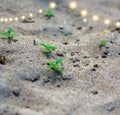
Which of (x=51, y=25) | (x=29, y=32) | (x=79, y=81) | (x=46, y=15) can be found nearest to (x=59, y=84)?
(x=79, y=81)

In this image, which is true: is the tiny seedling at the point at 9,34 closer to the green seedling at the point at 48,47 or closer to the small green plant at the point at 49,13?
the green seedling at the point at 48,47

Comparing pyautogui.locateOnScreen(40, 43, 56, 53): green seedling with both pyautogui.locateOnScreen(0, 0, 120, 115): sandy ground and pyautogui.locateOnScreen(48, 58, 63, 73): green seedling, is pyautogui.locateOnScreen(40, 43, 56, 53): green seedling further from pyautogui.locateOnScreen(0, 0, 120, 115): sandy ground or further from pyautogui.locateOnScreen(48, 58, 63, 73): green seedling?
pyautogui.locateOnScreen(48, 58, 63, 73): green seedling

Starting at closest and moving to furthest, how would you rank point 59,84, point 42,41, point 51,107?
1. point 51,107
2. point 59,84
3. point 42,41

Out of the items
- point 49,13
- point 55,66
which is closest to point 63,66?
point 55,66

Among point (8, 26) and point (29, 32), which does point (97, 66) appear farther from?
point (8, 26)

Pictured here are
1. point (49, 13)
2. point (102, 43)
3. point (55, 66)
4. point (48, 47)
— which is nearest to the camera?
point (55, 66)

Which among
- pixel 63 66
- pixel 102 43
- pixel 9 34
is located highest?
pixel 9 34

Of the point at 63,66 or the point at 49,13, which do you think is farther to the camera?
the point at 49,13

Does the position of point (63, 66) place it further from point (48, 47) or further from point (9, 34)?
point (9, 34)
